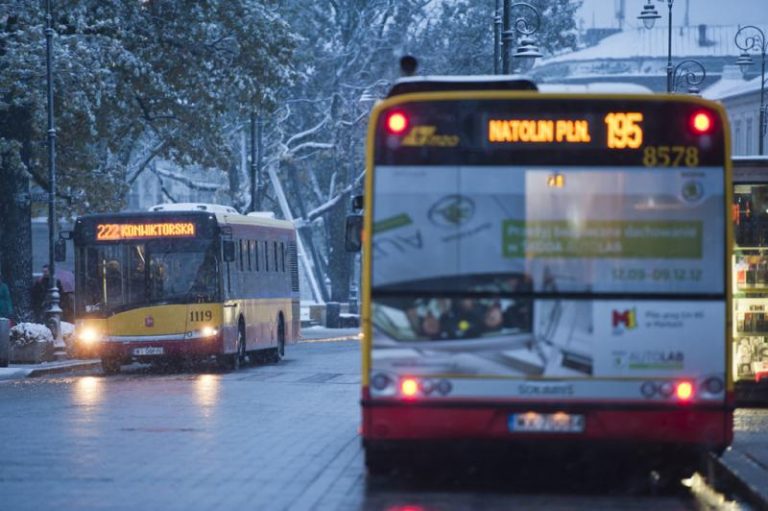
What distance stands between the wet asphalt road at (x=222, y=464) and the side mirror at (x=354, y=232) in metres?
1.76

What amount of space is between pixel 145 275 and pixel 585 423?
19.9 meters

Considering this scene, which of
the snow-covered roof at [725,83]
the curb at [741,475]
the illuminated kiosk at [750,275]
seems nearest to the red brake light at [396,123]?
the curb at [741,475]

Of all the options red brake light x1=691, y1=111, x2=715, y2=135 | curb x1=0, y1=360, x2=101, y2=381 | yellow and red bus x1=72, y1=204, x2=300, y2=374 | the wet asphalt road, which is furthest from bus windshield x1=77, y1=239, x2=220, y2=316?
red brake light x1=691, y1=111, x2=715, y2=135

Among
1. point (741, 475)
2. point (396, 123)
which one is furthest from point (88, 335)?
point (741, 475)

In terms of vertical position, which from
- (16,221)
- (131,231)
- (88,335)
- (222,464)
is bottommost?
(222,464)

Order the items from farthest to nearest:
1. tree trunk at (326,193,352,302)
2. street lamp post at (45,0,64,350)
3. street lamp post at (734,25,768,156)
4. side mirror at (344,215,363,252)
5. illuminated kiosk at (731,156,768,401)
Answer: tree trunk at (326,193,352,302), street lamp post at (734,25,768,156), street lamp post at (45,0,64,350), illuminated kiosk at (731,156,768,401), side mirror at (344,215,363,252)

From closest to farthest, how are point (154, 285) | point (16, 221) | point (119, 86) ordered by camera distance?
point (154, 285), point (16, 221), point (119, 86)

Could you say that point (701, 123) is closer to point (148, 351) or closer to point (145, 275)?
point (148, 351)

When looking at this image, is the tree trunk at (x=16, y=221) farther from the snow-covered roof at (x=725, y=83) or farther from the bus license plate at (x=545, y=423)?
the snow-covered roof at (x=725, y=83)

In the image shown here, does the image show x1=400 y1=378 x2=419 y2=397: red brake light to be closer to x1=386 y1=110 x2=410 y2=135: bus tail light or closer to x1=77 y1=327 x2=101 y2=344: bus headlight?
x1=386 y1=110 x2=410 y2=135: bus tail light

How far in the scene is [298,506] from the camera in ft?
41.8

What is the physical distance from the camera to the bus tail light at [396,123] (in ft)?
44.3

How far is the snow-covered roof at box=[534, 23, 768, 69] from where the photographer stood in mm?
113812

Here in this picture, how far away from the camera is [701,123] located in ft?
44.4
